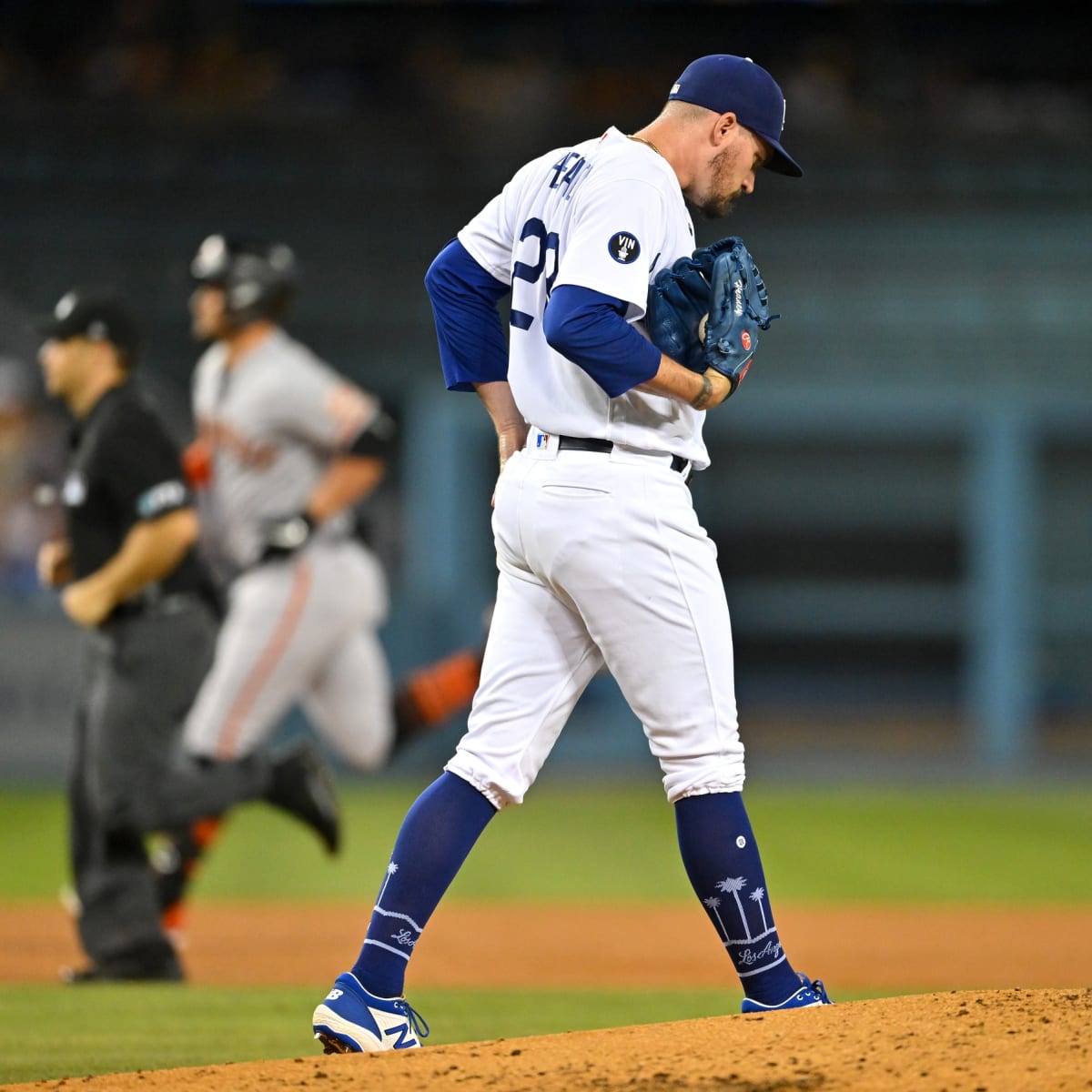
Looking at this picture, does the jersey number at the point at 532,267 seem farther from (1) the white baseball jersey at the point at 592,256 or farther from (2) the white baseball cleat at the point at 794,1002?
(2) the white baseball cleat at the point at 794,1002

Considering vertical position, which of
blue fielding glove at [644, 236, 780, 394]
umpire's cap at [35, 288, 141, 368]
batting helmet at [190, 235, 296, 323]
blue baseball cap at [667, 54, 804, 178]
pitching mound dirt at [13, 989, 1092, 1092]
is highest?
batting helmet at [190, 235, 296, 323]

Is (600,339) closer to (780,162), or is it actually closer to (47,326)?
(780,162)

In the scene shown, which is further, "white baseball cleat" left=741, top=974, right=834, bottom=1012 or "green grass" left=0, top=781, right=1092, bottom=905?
"green grass" left=0, top=781, right=1092, bottom=905

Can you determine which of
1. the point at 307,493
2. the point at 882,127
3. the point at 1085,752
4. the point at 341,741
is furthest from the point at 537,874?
the point at 882,127

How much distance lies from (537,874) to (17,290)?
8900 millimetres

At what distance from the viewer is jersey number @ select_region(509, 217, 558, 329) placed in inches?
143

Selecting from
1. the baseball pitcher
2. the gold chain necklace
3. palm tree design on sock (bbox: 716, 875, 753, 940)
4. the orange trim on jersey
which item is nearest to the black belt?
the baseball pitcher

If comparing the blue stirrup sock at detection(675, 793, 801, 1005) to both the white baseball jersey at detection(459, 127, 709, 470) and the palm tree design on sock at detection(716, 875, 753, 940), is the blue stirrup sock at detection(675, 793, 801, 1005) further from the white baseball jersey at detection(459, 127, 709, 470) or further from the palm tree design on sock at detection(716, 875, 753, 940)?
the white baseball jersey at detection(459, 127, 709, 470)

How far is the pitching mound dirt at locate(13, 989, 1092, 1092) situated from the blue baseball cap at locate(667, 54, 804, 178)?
5.52 ft

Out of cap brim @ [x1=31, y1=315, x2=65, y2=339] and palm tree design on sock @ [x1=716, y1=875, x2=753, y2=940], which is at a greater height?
cap brim @ [x1=31, y1=315, x2=65, y2=339]

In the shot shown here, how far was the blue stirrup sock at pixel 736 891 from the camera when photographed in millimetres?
3562

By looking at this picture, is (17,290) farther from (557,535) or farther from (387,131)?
(557,535)

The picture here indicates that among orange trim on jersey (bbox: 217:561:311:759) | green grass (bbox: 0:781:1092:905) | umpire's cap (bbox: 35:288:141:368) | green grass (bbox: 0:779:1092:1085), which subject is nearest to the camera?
green grass (bbox: 0:779:1092:1085)

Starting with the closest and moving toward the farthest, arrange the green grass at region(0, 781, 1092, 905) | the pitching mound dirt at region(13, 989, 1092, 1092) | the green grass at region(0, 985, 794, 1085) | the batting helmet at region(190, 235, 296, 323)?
the pitching mound dirt at region(13, 989, 1092, 1092) → the green grass at region(0, 985, 794, 1085) → the batting helmet at region(190, 235, 296, 323) → the green grass at region(0, 781, 1092, 905)
